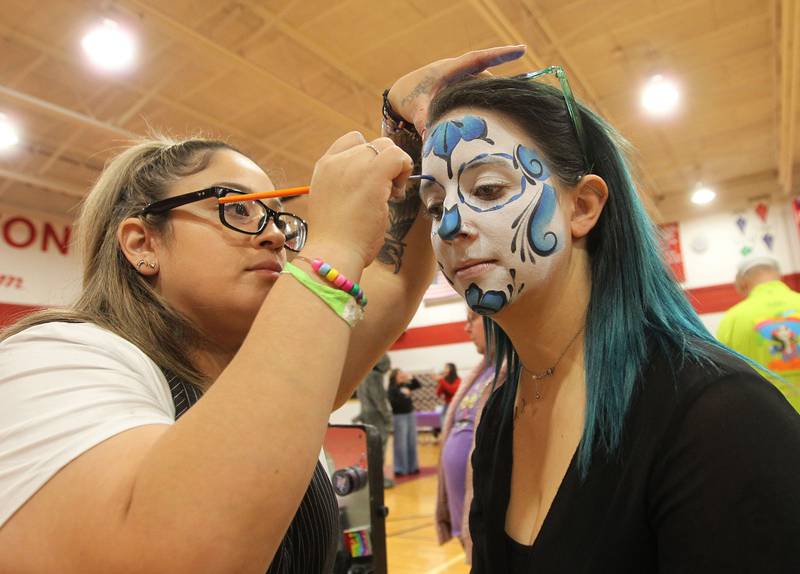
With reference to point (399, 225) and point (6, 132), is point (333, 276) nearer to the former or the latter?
point (399, 225)

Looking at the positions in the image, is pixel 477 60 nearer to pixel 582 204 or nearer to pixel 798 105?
pixel 582 204

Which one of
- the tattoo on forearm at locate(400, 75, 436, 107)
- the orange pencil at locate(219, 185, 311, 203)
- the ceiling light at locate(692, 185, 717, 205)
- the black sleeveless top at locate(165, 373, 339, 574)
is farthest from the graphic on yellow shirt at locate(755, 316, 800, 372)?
the ceiling light at locate(692, 185, 717, 205)

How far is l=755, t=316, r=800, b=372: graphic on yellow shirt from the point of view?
10.5ft

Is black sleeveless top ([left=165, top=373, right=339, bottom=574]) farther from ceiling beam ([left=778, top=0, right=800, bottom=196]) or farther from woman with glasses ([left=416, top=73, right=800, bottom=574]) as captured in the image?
ceiling beam ([left=778, top=0, right=800, bottom=196])

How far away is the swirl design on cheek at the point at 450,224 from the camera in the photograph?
971 mm

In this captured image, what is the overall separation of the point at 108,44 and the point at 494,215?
4.40m

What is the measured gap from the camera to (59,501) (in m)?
0.55

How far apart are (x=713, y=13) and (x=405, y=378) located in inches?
196

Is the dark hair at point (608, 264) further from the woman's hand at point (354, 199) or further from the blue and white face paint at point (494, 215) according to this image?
the woman's hand at point (354, 199)

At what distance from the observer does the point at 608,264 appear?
1.02m

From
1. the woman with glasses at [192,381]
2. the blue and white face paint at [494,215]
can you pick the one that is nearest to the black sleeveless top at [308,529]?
the woman with glasses at [192,381]

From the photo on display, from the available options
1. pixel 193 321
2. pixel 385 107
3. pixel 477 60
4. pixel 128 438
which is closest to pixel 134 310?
pixel 193 321

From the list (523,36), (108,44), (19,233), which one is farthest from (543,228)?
(19,233)

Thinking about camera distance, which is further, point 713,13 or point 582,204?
point 713,13
